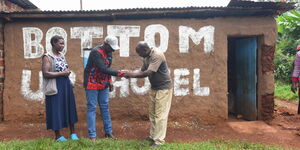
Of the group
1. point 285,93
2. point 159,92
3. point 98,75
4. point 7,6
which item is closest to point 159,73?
point 159,92

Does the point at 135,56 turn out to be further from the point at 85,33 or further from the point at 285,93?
the point at 285,93

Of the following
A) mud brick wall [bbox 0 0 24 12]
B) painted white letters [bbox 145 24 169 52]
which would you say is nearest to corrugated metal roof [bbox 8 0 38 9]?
mud brick wall [bbox 0 0 24 12]

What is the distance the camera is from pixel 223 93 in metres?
5.80

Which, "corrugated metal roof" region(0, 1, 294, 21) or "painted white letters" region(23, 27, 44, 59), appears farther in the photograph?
"painted white letters" region(23, 27, 44, 59)

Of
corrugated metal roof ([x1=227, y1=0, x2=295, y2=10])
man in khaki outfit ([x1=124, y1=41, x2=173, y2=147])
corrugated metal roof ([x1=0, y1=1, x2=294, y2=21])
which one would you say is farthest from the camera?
corrugated metal roof ([x1=0, y1=1, x2=294, y2=21])

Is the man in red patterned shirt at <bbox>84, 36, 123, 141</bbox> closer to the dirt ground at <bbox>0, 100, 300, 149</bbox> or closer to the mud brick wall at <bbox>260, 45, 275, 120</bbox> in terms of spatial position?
the dirt ground at <bbox>0, 100, 300, 149</bbox>

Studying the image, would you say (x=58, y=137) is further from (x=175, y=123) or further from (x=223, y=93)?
(x=223, y=93)

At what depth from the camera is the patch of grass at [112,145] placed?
13.4 ft

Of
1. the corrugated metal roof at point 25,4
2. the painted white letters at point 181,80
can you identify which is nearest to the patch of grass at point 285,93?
the painted white letters at point 181,80

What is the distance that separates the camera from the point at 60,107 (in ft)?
14.1

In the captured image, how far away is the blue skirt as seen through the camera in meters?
4.27

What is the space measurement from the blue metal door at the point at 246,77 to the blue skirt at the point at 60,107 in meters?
4.02

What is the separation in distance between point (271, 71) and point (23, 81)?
539 centimetres

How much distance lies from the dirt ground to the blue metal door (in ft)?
1.90
